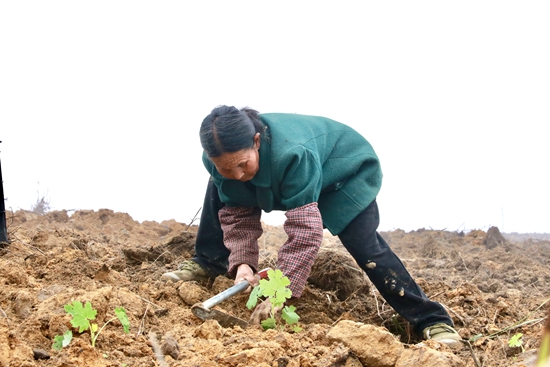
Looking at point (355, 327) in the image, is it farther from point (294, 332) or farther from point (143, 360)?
point (143, 360)

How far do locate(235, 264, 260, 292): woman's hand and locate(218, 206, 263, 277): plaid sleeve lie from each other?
5 cm

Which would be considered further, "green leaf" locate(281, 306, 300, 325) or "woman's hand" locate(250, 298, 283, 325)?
"woman's hand" locate(250, 298, 283, 325)

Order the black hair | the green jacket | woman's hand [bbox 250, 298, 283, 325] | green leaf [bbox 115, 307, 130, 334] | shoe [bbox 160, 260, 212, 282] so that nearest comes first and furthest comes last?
green leaf [bbox 115, 307, 130, 334], woman's hand [bbox 250, 298, 283, 325], the black hair, the green jacket, shoe [bbox 160, 260, 212, 282]

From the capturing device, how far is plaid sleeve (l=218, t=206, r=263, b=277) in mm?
3557

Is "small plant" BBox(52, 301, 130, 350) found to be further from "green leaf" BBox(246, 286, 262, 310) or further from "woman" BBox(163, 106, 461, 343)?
"woman" BBox(163, 106, 461, 343)

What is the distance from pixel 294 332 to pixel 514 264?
3.90 meters

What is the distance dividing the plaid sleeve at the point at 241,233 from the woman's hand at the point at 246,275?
5 centimetres

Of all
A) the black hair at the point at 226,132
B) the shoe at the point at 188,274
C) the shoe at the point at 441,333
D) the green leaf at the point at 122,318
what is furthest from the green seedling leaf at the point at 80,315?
the shoe at the point at 441,333

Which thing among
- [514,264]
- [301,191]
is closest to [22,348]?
[301,191]

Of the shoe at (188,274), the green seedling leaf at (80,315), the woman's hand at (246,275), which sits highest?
the green seedling leaf at (80,315)

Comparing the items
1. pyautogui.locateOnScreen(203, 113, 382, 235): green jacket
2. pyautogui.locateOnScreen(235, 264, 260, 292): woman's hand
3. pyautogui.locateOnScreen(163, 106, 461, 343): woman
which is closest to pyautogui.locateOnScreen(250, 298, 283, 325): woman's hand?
pyautogui.locateOnScreen(163, 106, 461, 343): woman

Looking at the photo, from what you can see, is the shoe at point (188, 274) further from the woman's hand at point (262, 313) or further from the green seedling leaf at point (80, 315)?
the green seedling leaf at point (80, 315)

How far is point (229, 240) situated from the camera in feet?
11.9

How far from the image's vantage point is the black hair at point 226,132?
10.0 ft
